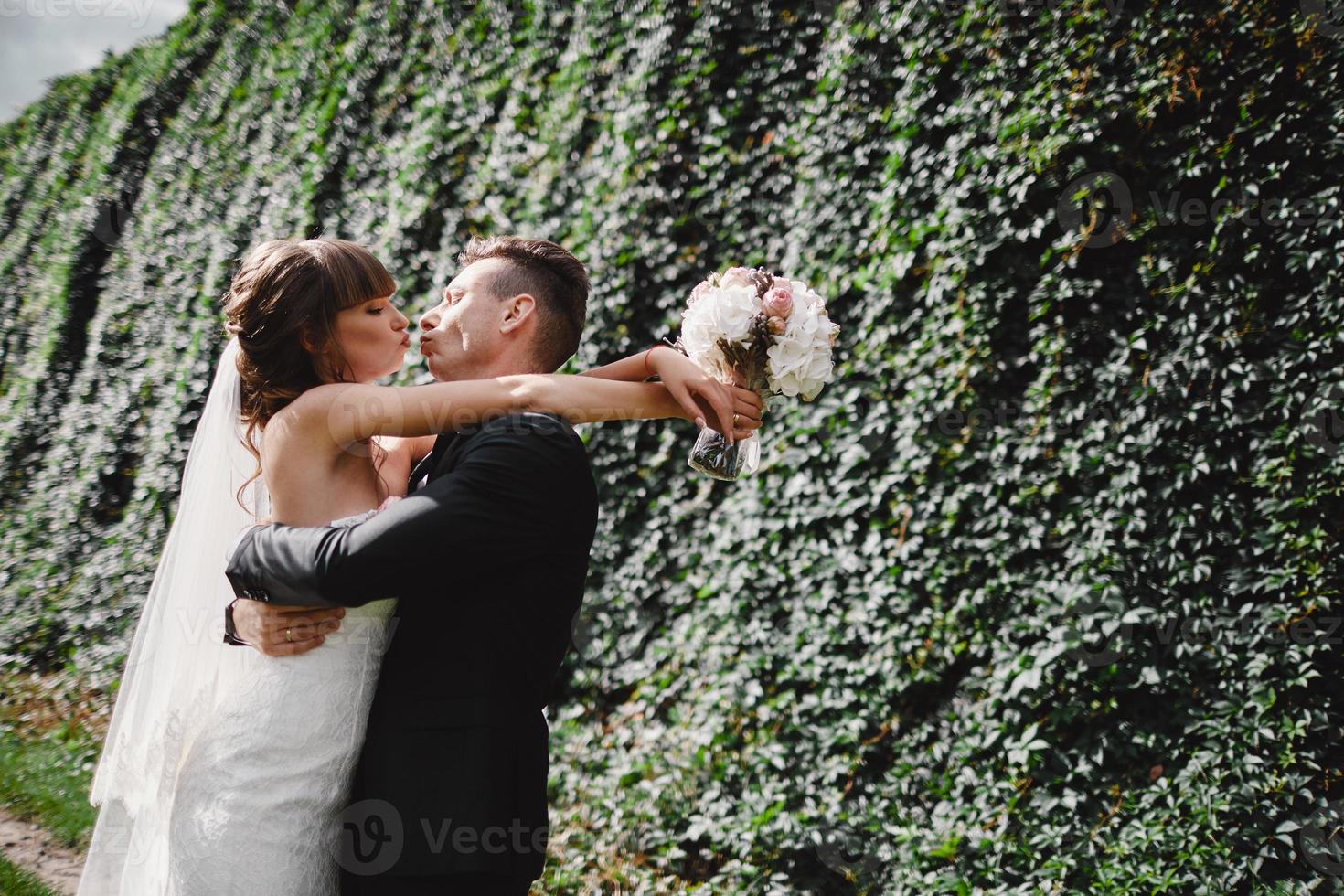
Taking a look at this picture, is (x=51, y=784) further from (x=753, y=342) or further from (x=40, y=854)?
(x=753, y=342)

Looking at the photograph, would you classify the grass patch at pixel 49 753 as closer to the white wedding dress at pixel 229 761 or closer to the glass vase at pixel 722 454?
the white wedding dress at pixel 229 761

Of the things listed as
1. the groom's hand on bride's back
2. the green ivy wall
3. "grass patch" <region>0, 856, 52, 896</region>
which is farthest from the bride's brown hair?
"grass patch" <region>0, 856, 52, 896</region>

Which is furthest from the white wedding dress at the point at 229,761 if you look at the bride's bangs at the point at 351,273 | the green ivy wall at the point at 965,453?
the green ivy wall at the point at 965,453

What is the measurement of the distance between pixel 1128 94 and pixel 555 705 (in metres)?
4.07

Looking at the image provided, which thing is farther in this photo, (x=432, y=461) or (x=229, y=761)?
(x=432, y=461)

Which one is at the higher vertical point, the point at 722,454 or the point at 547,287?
the point at 547,287

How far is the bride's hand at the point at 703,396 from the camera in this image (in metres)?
2.05

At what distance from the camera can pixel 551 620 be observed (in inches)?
78.4

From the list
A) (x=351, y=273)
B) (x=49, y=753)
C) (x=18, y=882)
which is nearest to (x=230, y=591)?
(x=351, y=273)

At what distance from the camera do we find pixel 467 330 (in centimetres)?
225

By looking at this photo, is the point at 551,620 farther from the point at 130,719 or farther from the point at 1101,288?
the point at 1101,288

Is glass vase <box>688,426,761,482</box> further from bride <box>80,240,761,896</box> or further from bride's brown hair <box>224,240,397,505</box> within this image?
bride's brown hair <box>224,240,397,505</box>

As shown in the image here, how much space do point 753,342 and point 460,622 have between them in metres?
0.93

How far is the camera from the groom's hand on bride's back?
1.96 m
